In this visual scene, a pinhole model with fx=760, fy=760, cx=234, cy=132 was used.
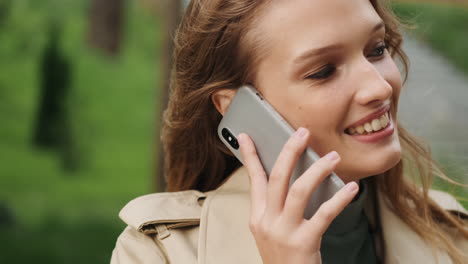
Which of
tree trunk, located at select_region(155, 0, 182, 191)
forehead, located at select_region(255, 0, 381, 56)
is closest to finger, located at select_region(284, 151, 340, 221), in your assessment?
forehead, located at select_region(255, 0, 381, 56)

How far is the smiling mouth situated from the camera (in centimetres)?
212

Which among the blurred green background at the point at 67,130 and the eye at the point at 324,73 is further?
the blurred green background at the point at 67,130

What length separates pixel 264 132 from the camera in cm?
221

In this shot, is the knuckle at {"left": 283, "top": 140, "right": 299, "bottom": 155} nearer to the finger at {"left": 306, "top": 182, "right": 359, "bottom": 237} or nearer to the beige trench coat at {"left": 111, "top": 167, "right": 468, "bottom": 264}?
the finger at {"left": 306, "top": 182, "right": 359, "bottom": 237}

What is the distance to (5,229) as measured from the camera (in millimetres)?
5262

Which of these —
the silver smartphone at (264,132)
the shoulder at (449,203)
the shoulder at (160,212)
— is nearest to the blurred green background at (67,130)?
the shoulder at (160,212)

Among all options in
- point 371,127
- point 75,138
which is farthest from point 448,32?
point 371,127

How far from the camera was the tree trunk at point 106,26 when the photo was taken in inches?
258

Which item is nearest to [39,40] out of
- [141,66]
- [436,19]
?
[141,66]

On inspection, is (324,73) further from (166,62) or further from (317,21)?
(166,62)

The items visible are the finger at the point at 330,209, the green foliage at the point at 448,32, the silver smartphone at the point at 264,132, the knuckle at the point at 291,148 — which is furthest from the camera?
the green foliage at the point at 448,32

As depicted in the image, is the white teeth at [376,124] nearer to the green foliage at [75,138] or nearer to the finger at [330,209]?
the finger at [330,209]

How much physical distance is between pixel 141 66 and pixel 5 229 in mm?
2022

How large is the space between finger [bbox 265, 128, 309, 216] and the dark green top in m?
0.37
